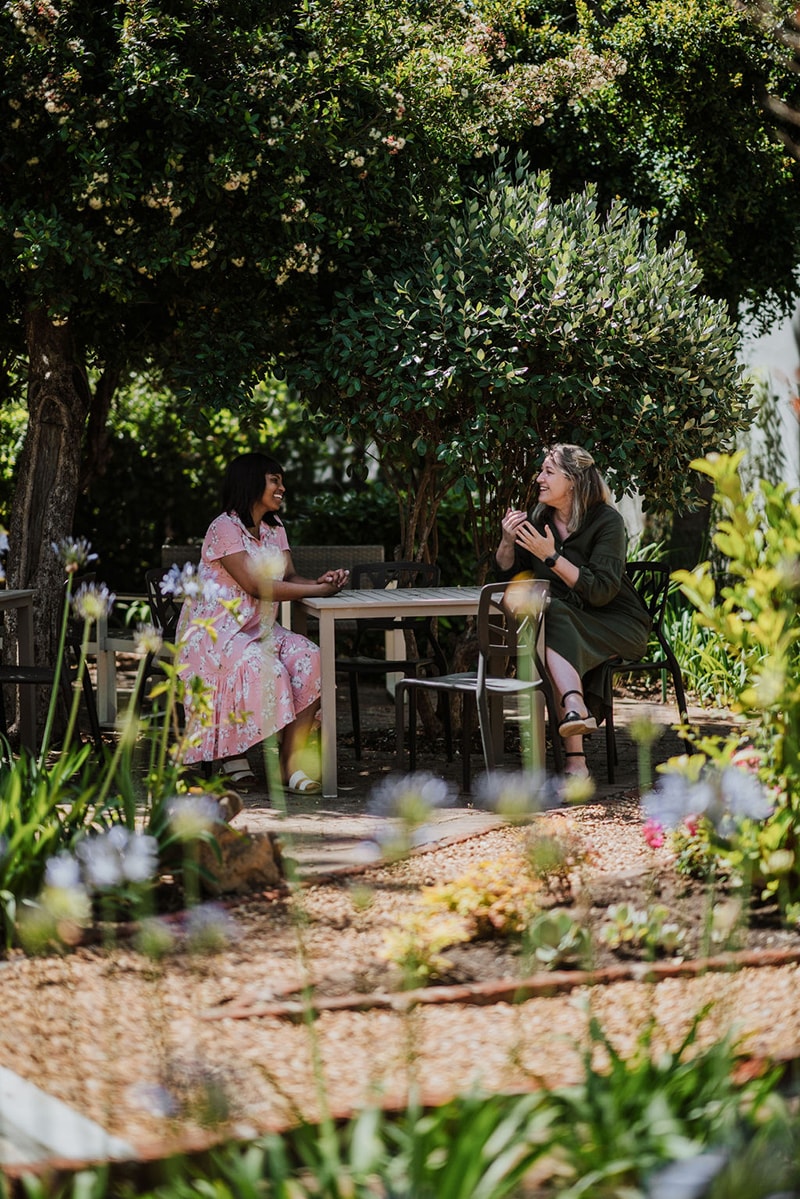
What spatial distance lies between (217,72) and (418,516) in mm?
2381

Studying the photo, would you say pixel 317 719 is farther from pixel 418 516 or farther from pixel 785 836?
pixel 785 836

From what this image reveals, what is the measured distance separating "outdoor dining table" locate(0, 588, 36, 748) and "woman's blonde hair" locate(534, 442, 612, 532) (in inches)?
93.1

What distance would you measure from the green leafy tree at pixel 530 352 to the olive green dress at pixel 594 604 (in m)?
0.58

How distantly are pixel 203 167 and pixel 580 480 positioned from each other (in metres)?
2.11

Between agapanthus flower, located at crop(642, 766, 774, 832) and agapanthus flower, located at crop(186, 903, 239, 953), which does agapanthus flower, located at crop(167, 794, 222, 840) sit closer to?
agapanthus flower, located at crop(186, 903, 239, 953)

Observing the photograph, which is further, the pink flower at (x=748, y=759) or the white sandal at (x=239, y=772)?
the white sandal at (x=239, y=772)

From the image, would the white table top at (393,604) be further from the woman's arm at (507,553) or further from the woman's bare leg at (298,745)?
the woman's bare leg at (298,745)

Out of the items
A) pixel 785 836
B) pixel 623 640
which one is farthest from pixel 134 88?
pixel 785 836

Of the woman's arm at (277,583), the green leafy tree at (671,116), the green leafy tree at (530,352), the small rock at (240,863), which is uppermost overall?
the green leafy tree at (671,116)

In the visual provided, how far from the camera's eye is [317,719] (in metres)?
6.20

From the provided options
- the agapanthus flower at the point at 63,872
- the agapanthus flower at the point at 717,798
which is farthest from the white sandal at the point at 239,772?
the agapanthus flower at the point at 717,798

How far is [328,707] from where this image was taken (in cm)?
576

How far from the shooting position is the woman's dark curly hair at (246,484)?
6.03m

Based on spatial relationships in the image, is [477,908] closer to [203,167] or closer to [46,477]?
[203,167]
